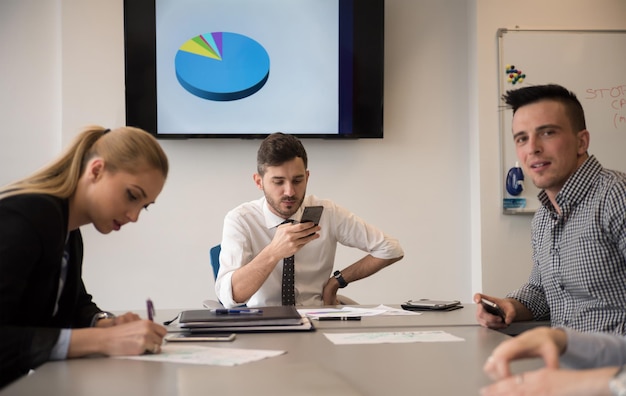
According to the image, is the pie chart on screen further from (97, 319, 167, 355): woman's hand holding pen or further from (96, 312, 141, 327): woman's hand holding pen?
(97, 319, 167, 355): woman's hand holding pen

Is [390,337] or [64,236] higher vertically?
[64,236]

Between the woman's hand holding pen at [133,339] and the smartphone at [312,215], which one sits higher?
the smartphone at [312,215]

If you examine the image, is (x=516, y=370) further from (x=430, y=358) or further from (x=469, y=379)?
(x=430, y=358)

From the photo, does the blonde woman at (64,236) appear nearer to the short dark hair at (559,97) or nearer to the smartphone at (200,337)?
the smartphone at (200,337)

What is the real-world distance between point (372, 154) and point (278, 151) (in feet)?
4.62

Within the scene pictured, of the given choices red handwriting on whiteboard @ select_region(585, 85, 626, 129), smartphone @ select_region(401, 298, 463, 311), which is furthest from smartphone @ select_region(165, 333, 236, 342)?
red handwriting on whiteboard @ select_region(585, 85, 626, 129)

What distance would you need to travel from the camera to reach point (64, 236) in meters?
1.78

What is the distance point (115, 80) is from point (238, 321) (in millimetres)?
2489

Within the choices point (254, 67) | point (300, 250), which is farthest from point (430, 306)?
point (254, 67)

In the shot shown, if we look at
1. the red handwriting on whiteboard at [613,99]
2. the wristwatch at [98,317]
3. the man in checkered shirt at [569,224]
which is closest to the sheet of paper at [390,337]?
the man in checkered shirt at [569,224]

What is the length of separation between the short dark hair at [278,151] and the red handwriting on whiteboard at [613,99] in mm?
2189

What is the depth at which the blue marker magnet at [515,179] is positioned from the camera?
4.29m

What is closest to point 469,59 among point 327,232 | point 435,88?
point 435,88

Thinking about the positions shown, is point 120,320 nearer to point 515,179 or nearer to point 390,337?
point 390,337
